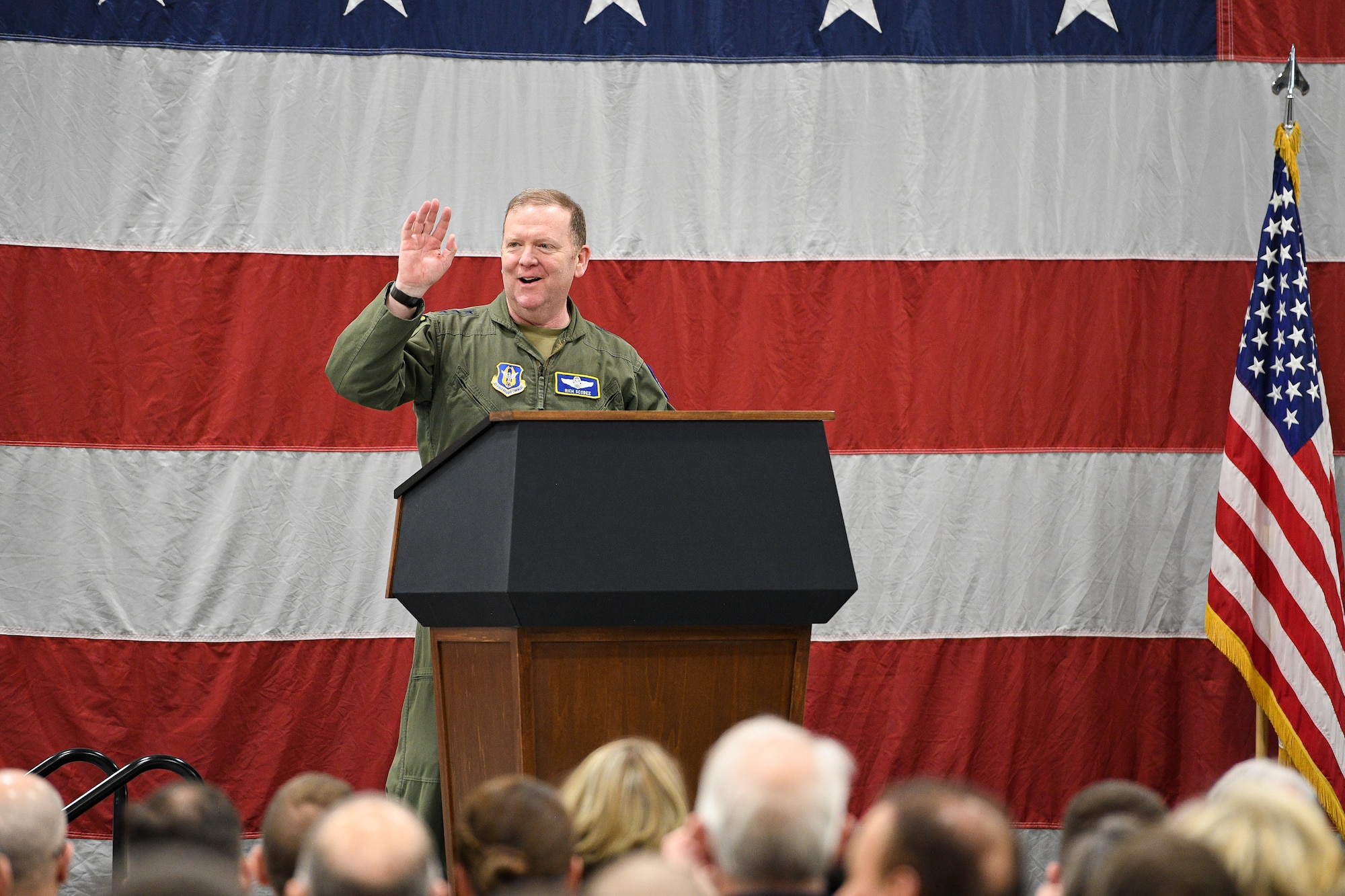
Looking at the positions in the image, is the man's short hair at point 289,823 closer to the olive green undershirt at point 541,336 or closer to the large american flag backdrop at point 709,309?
the olive green undershirt at point 541,336

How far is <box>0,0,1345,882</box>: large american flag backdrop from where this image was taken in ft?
14.3

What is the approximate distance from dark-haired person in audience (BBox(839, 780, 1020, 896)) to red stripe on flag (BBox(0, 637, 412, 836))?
10.6ft

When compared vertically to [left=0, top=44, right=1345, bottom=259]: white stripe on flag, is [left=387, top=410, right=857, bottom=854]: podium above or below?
below

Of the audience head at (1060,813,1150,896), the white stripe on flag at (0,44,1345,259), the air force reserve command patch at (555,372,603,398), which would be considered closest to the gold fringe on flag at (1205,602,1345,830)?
the white stripe on flag at (0,44,1345,259)

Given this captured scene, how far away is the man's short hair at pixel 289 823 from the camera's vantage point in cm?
165

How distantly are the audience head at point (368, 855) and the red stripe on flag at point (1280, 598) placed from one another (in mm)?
3410

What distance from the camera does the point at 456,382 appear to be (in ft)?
9.37

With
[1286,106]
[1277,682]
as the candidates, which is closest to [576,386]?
[1277,682]

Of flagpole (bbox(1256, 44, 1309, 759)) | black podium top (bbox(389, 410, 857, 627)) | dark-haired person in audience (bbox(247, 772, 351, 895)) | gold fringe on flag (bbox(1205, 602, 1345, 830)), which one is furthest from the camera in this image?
flagpole (bbox(1256, 44, 1309, 759))

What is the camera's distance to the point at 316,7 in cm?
446

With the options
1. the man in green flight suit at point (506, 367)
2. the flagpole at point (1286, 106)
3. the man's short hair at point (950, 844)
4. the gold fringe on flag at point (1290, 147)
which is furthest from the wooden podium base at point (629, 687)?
the gold fringe on flag at point (1290, 147)

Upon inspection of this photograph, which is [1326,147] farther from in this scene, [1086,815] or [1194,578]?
[1086,815]

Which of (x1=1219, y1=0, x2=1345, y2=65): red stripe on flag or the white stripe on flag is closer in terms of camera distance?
the white stripe on flag

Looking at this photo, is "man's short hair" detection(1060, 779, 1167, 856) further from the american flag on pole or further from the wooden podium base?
the american flag on pole
